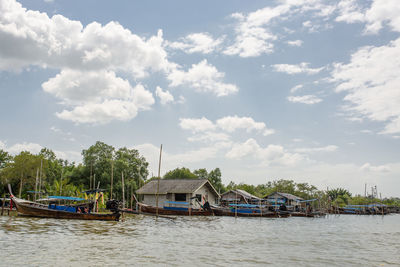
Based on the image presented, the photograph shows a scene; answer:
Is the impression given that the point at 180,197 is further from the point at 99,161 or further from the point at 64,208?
the point at 64,208

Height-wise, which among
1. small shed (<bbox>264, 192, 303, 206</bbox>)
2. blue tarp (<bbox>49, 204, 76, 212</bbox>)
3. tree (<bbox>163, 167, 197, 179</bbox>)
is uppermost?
tree (<bbox>163, 167, 197, 179</bbox>)

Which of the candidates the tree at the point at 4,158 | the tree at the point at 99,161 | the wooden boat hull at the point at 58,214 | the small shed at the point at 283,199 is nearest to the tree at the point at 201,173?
the small shed at the point at 283,199

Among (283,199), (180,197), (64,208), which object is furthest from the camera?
(283,199)

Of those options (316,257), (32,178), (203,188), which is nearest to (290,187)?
(203,188)

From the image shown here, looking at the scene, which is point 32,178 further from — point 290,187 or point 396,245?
point 290,187

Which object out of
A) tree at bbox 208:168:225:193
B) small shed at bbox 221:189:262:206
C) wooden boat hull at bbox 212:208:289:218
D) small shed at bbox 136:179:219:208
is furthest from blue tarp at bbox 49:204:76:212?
tree at bbox 208:168:225:193

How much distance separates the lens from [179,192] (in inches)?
1854

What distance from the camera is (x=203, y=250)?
15.4 meters

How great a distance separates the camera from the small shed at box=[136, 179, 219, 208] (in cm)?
4712

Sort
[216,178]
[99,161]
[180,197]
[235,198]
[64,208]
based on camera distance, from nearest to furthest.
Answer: [64,208] < [180,197] < [99,161] < [235,198] < [216,178]

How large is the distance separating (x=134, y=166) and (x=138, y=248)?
49.4m

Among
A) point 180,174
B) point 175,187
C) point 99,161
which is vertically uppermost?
point 99,161

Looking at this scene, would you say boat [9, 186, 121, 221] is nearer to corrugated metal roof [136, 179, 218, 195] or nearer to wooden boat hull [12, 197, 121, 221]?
wooden boat hull [12, 197, 121, 221]

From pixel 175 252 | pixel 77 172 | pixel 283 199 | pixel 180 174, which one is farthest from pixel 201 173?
pixel 175 252
